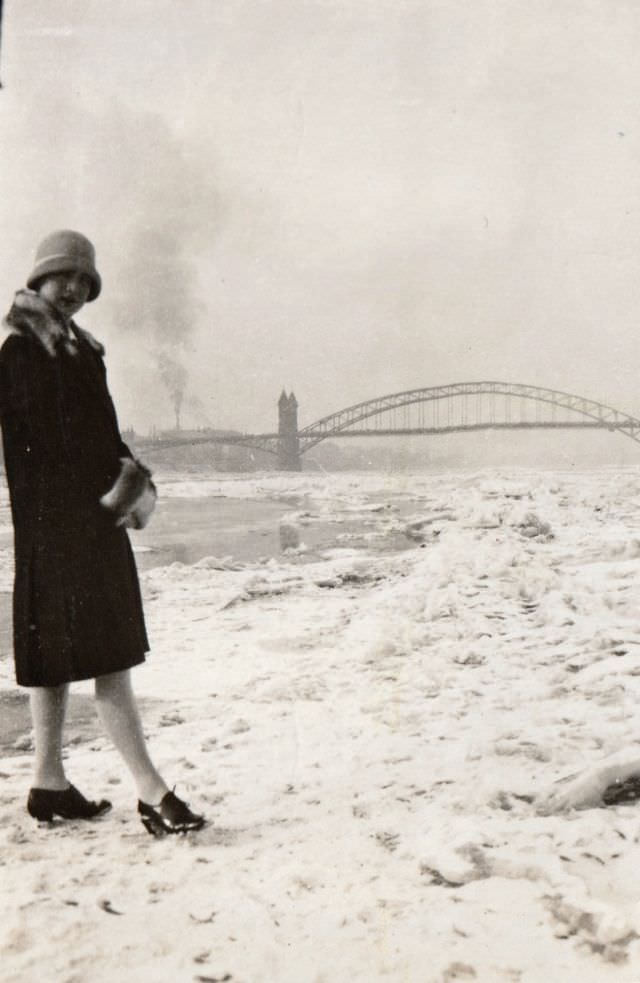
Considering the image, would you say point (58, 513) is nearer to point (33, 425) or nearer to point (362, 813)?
point (33, 425)

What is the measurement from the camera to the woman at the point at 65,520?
68.6 inches

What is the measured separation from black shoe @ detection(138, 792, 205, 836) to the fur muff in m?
0.64

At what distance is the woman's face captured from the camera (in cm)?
177

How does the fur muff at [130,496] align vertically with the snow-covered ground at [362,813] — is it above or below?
above

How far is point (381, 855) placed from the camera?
5.24ft

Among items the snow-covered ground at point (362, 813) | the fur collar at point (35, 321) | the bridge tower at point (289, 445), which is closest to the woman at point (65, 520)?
the fur collar at point (35, 321)

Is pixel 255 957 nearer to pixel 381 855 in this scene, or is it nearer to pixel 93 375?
pixel 381 855

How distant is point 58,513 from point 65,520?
0.07 feet

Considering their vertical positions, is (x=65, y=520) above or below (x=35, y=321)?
below

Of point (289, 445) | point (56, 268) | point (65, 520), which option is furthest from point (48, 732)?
point (289, 445)

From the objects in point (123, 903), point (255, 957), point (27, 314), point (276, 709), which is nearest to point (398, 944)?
point (255, 957)

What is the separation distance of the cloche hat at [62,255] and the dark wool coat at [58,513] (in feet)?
0.51

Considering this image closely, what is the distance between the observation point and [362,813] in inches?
70.7

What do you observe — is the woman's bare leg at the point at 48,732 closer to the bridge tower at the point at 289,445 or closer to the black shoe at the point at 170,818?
the black shoe at the point at 170,818
